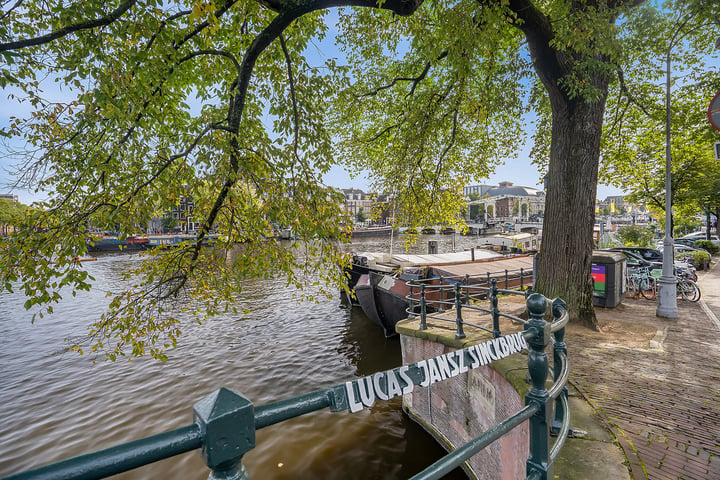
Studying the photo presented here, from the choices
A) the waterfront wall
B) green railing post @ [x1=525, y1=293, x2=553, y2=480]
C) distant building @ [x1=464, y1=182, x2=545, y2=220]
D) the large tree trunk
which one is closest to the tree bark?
the large tree trunk

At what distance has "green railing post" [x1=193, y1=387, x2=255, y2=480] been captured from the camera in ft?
2.70

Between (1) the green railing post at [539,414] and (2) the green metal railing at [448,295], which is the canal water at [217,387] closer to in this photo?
(2) the green metal railing at [448,295]

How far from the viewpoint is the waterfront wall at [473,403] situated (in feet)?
13.4

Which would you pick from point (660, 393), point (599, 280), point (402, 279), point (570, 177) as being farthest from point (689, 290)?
point (402, 279)

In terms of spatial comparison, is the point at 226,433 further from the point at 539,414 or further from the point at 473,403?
the point at 473,403

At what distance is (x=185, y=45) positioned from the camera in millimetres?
5523

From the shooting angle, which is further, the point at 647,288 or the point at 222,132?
the point at 647,288

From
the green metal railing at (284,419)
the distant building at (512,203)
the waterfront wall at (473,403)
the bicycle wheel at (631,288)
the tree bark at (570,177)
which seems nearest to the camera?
the green metal railing at (284,419)

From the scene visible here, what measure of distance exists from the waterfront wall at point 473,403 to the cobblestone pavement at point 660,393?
887 millimetres

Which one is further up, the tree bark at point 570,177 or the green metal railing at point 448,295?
the tree bark at point 570,177

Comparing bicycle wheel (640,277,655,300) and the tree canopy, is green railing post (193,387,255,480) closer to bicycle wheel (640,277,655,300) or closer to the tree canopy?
the tree canopy

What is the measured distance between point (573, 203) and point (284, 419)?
7.37 meters

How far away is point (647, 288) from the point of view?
11.0 meters

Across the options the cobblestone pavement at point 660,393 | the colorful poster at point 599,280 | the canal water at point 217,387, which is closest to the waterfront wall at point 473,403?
the canal water at point 217,387
